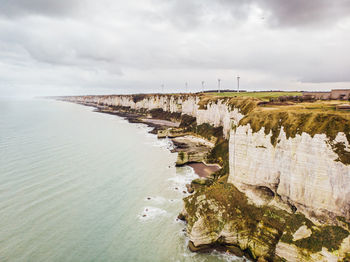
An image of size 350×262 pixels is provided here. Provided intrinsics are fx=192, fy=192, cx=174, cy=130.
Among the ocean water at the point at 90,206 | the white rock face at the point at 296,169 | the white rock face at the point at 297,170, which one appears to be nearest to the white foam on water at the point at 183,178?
the ocean water at the point at 90,206

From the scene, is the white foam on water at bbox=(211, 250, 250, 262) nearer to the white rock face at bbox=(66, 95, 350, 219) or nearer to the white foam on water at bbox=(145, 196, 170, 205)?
the white rock face at bbox=(66, 95, 350, 219)

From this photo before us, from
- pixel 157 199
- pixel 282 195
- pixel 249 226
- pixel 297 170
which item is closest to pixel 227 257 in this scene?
pixel 249 226

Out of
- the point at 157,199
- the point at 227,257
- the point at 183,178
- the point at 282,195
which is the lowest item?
the point at 227,257

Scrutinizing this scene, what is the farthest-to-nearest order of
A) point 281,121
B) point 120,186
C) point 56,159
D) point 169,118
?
point 169,118 → point 56,159 → point 120,186 → point 281,121

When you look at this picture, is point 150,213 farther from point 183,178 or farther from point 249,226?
point 249,226

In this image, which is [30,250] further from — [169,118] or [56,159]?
[169,118]

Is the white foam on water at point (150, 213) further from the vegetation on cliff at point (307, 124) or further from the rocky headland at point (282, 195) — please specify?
the vegetation on cliff at point (307, 124)

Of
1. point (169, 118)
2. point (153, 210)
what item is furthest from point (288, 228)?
point (169, 118)
